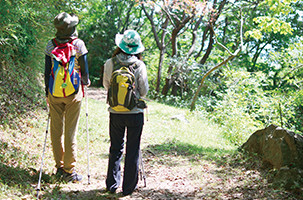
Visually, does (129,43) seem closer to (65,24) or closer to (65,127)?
(65,24)

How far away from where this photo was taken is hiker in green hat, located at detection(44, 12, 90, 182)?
3980 mm

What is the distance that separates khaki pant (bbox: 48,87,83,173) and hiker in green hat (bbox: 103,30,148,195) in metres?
0.62

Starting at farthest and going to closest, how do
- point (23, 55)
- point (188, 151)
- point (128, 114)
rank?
point (23, 55) → point (188, 151) → point (128, 114)

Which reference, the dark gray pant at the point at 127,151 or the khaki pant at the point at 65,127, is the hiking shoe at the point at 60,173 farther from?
the dark gray pant at the point at 127,151

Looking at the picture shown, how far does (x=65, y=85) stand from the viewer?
3.97 m

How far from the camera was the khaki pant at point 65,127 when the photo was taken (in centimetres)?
418

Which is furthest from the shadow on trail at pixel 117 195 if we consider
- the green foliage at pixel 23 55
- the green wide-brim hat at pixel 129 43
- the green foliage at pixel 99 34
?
the green foliage at pixel 99 34

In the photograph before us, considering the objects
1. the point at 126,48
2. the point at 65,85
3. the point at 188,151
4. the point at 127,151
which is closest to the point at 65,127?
the point at 65,85

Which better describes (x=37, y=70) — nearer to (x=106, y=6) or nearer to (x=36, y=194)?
(x=36, y=194)

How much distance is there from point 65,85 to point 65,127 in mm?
673

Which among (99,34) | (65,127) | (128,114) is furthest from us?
(99,34)

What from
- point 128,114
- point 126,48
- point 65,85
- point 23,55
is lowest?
point 128,114

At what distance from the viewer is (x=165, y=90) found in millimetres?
18547

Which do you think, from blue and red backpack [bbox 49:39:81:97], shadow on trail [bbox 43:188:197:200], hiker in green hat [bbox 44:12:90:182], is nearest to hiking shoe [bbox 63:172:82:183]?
hiker in green hat [bbox 44:12:90:182]
